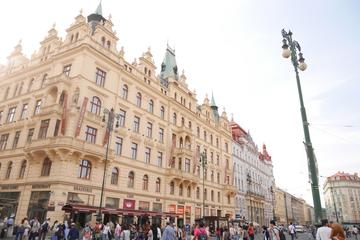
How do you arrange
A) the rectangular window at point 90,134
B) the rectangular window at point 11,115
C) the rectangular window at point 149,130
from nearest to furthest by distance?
the rectangular window at point 90,134, the rectangular window at point 11,115, the rectangular window at point 149,130

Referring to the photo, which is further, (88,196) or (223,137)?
(223,137)

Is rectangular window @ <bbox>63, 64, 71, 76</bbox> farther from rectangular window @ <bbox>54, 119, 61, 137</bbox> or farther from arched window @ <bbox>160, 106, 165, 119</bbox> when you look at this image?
arched window @ <bbox>160, 106, 165, 119</bbox>

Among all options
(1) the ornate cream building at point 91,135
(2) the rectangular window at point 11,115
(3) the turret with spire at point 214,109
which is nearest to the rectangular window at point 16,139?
(1) the ornate cream building at point 91,135

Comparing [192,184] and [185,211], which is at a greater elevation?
[192,184]

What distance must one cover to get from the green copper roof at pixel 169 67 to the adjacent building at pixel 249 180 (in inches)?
969

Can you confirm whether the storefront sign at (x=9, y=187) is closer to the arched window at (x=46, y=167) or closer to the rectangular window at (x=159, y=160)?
the arched window at (x=46, y=167)

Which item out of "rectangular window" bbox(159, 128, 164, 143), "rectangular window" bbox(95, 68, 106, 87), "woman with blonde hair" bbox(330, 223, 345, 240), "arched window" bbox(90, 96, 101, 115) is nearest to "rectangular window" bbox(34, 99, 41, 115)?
"arched window" bbox(90, 96, 101, 115)

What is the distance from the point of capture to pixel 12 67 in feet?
133

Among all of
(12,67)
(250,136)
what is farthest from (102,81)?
(250,136)

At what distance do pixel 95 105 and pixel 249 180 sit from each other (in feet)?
156

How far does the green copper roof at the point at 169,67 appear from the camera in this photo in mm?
48281

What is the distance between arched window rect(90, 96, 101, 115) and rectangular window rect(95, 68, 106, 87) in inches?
80.8

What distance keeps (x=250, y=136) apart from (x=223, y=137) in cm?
2260

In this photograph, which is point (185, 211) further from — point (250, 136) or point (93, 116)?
point (250, 136)
